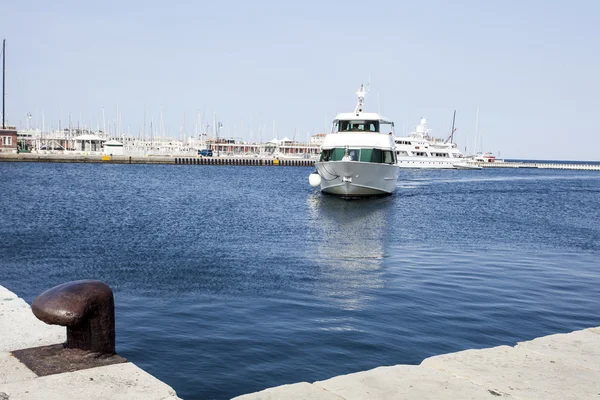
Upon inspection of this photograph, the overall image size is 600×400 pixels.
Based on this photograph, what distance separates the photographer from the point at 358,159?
38.0m

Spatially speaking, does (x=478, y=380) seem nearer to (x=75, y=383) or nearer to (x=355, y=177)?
(x=75, y=383)

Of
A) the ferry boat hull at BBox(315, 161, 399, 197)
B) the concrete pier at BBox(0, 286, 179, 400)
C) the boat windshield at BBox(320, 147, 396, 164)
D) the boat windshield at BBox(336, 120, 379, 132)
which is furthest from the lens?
the boat windshield at BBox(336, 120, 379, 132)

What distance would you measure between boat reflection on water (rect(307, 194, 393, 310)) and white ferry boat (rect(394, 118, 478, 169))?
73.5 metres

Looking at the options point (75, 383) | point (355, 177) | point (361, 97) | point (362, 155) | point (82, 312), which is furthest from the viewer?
point (361, 97)

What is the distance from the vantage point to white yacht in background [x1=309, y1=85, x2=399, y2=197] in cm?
3794

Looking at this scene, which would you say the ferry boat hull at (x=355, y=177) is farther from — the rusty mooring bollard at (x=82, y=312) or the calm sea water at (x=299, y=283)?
the rusty mooring bollard at (x=82, y=312)

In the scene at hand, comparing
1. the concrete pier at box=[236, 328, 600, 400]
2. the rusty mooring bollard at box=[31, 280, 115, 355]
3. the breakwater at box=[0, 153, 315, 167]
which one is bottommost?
the concrete pier at box=[236, 328, 600, 400]

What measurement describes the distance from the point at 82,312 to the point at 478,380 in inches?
153

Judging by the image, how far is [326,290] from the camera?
12.3 m

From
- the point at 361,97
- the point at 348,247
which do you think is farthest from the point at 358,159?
the point at 348,247

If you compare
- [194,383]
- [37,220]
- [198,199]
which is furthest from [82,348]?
[198,199]

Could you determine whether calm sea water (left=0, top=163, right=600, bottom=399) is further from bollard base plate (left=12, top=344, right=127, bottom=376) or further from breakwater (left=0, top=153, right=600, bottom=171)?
breakwater (left=0, top=153, right=600, bottom=171)


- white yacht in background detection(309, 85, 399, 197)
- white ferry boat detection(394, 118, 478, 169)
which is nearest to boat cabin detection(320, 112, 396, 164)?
white yacht in background detection(309, 85, 399, 197)

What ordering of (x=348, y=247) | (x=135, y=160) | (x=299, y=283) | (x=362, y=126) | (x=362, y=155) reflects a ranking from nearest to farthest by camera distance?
(x=299, y=283) < (x=348, y=247) < (x=362, y=155) < (x=362, y=126) < (x=135, y=160)
